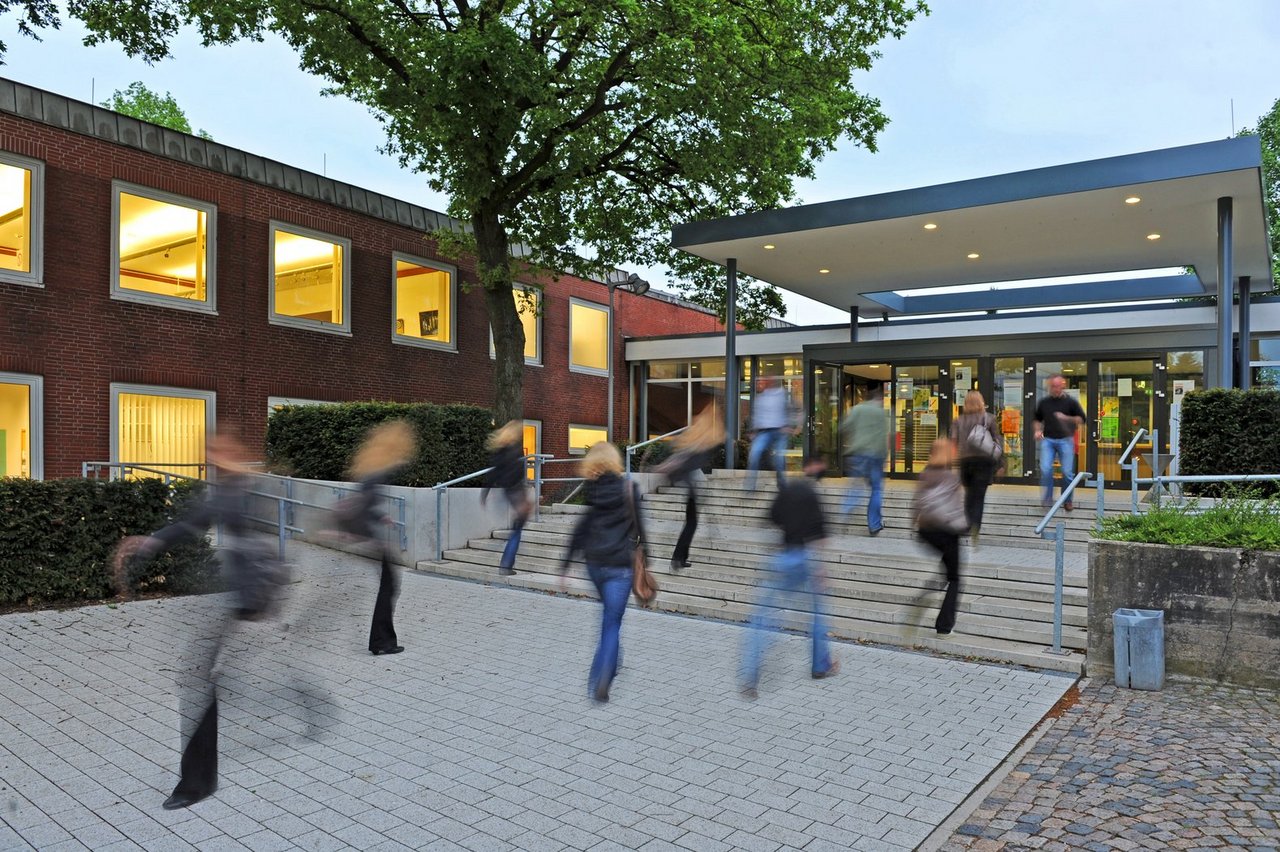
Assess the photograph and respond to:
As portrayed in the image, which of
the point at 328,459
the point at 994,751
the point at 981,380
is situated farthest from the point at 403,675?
the point at 981,380

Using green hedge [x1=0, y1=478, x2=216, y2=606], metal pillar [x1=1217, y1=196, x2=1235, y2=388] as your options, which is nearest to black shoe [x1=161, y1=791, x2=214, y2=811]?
green hedge [x1=0, y1=478, x2=216, y2=606]

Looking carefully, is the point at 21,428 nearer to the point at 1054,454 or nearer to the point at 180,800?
the point at 180,800

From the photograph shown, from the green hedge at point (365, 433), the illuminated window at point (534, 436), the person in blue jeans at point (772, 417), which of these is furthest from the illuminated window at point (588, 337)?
the person in blue jeans at point (772, 417)

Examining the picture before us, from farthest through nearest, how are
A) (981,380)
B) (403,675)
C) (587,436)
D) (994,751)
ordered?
1. (587,436)
2. (981,380)
3. (403,675)
4. (994,751)

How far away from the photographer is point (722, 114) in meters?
15.2

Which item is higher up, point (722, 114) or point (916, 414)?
point (722, 114)

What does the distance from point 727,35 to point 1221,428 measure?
8.95m

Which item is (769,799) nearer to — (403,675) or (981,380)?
(403,675)

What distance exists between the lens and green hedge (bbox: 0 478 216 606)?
357 inches

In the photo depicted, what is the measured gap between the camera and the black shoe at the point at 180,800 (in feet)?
14.5

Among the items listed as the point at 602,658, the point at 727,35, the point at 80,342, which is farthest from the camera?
the point at 80,342

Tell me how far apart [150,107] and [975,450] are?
132 ft

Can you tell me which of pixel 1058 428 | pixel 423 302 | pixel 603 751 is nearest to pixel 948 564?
pixel 603 751

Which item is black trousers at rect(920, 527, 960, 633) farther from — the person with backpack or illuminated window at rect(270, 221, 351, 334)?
illuminated window at rect(270, 221, 351, 334)
